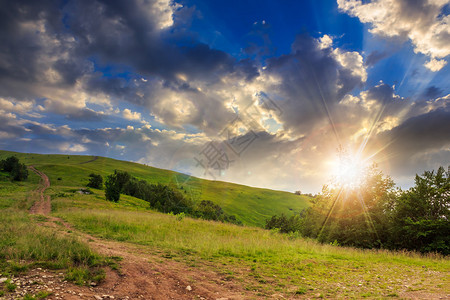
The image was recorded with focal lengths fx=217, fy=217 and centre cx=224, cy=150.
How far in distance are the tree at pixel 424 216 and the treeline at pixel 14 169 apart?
80770 mm

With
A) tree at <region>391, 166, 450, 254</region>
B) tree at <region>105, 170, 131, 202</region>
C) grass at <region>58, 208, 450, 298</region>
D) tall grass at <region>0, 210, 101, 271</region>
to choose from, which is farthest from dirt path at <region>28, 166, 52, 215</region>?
tree at <region>391, 166, 450, 254</region>

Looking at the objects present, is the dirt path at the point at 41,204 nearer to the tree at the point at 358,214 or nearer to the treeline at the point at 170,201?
the treeline at the point at 170,201

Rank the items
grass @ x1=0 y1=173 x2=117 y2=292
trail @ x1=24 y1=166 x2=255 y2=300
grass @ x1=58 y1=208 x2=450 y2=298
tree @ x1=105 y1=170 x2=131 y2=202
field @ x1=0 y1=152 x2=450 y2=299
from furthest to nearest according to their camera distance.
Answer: tree @ x1=105 y1=170 x2=131 y2=202, grass @ x1=58 y1=208 x2=450 y2=298, field @ x1=0 y1=152 x2=450 y2=299, grass @ x1=0 y1=173 x2=117 y2=292, trail @ x1=24 y1=166 x2=255 y2=300

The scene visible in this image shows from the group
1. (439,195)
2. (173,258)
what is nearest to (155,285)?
(173,258)

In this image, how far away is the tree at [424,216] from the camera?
701 inches

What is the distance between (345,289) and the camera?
7.72m

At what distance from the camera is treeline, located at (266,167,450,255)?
60.2ft

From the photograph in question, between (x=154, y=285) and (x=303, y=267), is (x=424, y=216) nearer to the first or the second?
(x=303, y=267)

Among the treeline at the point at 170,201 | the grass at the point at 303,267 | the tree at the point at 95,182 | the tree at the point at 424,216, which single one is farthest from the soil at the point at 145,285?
the tree at the point at 95,182

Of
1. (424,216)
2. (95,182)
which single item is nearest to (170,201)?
(95,182)

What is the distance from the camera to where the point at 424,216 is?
19031mm

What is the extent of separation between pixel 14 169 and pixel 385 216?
83895 millimetres

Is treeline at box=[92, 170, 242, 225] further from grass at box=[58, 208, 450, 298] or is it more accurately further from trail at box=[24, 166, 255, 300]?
trail at box=[24, 166, 255, 300]

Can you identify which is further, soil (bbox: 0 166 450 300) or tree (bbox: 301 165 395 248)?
tree (bbox: 301 165 395 248)
